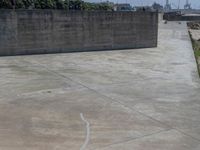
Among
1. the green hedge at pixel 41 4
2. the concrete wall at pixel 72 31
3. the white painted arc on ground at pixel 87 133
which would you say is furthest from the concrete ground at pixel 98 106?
the green hedge at pixel 41 4

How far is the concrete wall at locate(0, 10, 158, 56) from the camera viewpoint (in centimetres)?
1223

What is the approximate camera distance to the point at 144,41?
16016 millimetres

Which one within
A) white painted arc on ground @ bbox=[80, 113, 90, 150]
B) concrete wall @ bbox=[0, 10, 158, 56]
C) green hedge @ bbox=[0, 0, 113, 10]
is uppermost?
green hedge @ bbox=[0, 0, 113, 10]

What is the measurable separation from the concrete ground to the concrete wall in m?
1.63

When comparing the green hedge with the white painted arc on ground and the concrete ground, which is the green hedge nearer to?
the concrete ground

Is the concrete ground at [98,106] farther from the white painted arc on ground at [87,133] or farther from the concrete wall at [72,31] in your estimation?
the concrete wall at [72,31]

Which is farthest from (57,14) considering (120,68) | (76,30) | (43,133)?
(43,133)

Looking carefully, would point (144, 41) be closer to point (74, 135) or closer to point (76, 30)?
point (76, 30)

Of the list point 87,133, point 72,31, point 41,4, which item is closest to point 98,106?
point 87,133

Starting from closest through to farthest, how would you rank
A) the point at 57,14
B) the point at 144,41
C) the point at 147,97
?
the point at 147,97, the point at 57,14, the point at 144,41

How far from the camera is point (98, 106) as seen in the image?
6059 millimetres

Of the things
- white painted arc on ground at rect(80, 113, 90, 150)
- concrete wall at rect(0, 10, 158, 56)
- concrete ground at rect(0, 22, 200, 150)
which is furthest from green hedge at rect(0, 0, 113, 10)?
white painted arc on ground at rect(80, 113, 90, 150)

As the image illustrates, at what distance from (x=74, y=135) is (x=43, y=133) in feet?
1.41

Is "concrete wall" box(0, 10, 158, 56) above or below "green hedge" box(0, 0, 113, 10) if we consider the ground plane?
below
